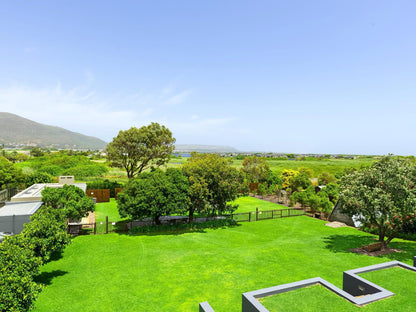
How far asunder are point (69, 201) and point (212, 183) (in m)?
12.1

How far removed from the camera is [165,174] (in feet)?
76.3

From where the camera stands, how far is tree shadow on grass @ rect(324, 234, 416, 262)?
16600 mm

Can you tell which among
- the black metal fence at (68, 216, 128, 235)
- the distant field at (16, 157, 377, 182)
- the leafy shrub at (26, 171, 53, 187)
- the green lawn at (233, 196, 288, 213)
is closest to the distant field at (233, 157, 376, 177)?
the distant field at (16, 157, 377, 182)

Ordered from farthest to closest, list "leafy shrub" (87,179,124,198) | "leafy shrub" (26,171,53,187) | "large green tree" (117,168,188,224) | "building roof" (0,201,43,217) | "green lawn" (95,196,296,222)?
"leafy shrub" (87,179,124,198)
"leafy shrub" (26,171,53,187)
"green lawn" (95,196,296,222)
"large green tree" (117,168,188,224)
"building roof" (0,201,43,217)

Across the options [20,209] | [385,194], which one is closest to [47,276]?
[20,209]

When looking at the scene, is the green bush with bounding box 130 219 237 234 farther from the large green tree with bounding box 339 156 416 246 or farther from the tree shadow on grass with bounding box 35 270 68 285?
the large green tree with bounding box 339 156 416 246

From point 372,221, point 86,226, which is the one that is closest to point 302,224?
point 372,221

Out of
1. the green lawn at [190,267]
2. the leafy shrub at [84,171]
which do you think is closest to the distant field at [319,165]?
the leafy shrub at [84,171]

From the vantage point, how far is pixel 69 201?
18500 millimetres

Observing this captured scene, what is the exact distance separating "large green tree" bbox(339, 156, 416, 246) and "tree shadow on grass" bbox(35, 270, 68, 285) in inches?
743

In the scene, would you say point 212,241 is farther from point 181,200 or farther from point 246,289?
point 246,289

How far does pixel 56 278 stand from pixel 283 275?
1265cm

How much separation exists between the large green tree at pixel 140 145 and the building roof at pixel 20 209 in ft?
63.5

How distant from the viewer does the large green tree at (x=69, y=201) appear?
1822 centimetres
